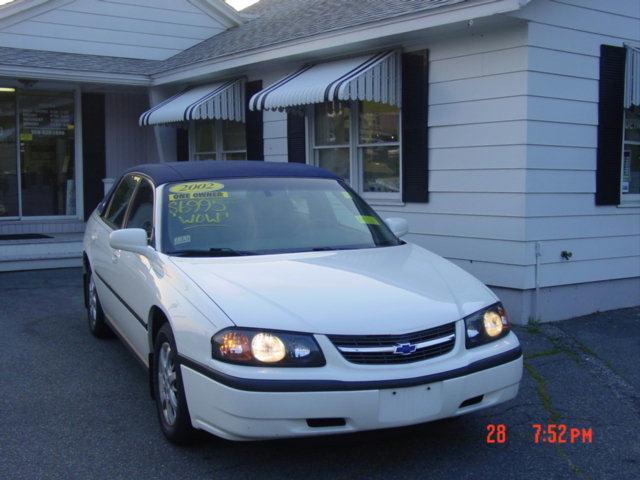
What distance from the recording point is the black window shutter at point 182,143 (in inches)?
522

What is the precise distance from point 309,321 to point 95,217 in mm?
3975

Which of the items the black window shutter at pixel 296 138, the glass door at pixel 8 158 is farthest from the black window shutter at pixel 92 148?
the black window shutter at pixel 296 138

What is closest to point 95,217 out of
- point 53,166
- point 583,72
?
point 583,72

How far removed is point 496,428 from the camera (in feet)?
14.9

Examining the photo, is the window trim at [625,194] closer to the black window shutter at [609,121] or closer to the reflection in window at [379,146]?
the black window shutter at [609,121]

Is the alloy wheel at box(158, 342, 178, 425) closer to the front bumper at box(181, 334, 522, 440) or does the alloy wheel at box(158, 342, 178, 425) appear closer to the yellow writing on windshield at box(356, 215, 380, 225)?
the front bumper at box(181, 334, 522, 440)

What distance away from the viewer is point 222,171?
17.1 feet

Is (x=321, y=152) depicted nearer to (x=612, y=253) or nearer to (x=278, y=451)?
(x=612, y=253)

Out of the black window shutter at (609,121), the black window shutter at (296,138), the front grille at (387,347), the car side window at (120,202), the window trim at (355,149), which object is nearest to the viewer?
the front grille at (387,347)

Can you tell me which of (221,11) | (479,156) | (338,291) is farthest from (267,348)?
(221,11)

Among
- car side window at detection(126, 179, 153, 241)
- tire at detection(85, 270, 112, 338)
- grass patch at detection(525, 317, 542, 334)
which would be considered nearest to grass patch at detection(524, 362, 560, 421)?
grass patch at detection(525, 317, 542, 334)

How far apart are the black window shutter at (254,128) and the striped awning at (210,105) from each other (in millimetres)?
143

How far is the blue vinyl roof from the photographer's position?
5145 millimetres
